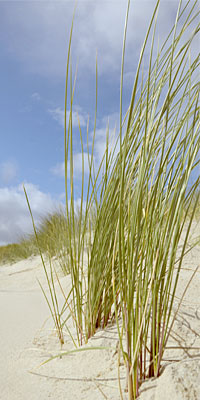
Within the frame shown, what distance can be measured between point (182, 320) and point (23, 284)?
3.18m

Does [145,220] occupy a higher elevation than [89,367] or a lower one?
higher

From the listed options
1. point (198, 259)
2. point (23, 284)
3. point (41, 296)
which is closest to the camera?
point (41, 296)

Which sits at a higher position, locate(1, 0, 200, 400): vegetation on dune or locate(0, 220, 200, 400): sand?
locate(1, 0, 200, 400): vegetation on dune

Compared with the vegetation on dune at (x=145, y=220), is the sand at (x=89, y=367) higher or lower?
lower

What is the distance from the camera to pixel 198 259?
2.67 metres

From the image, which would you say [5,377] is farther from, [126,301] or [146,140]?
[146,140]

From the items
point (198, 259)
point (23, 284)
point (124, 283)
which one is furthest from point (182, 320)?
point (23, 284)

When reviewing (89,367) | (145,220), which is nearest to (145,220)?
(145,220)

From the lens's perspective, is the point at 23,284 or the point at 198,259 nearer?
the point at 198,259

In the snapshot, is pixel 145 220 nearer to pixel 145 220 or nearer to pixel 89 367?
pixel 145 220

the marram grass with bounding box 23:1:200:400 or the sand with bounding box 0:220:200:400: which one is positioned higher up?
the marram grass with bounding box 23:1:200:400

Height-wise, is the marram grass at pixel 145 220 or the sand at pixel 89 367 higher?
the marram grass at pixel 145 220

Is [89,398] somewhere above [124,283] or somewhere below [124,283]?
below

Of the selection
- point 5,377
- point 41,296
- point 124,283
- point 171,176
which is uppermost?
point 171,176
